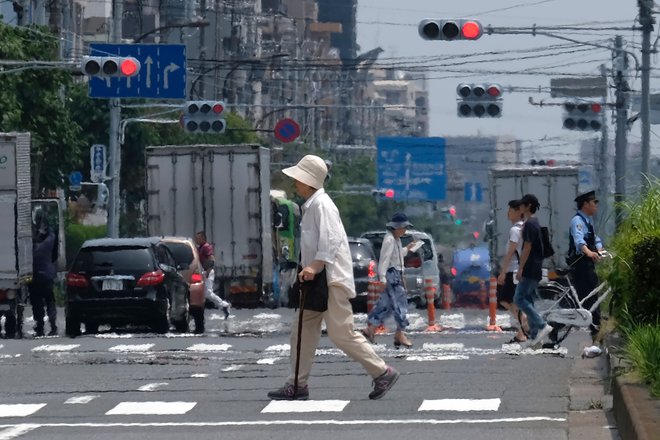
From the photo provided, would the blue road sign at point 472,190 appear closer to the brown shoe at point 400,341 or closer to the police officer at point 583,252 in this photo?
the brown shoe at point 400,341

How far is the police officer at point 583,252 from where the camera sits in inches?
854

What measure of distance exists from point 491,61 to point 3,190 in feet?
118

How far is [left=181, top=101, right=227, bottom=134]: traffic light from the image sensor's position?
53906mm

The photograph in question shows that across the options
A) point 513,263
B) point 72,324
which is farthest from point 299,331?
point 72,324

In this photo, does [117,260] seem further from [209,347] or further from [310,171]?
[310,171]

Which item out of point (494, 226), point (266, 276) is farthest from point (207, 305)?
point (494, 226)

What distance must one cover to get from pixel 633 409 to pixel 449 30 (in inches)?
869

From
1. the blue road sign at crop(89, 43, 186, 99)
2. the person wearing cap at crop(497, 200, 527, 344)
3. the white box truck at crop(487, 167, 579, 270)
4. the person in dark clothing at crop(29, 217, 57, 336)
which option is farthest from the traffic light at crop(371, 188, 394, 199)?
the person wearing cap at crop(497, 200, 527, 344)

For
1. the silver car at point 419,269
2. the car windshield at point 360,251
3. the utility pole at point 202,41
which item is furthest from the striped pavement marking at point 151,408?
the utility pole at point 202,41

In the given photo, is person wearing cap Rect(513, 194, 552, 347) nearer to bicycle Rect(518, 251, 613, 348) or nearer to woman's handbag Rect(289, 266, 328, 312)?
bicycle Rect(518, 251, 613, 348)

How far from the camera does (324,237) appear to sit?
14.7m

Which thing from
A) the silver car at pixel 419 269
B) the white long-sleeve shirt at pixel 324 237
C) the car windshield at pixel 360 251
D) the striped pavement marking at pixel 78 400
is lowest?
the silver car at pixel 419 269

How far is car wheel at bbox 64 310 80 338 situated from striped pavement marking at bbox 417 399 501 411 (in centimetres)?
1491

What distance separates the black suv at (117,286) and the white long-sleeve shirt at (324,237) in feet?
48.2
